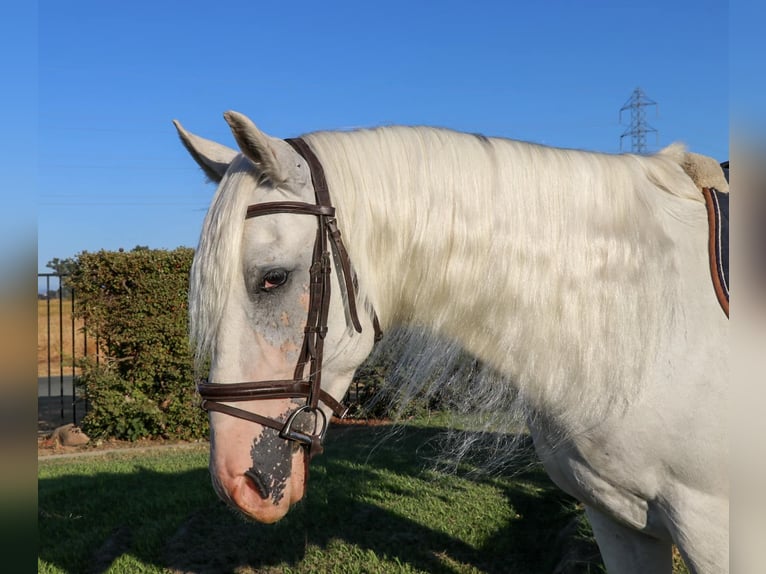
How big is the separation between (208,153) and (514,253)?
1.09 m

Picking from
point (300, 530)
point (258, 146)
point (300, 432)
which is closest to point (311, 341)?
point (300, 432)

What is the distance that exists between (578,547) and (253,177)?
137 inches

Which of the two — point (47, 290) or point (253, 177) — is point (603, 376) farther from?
point (47, 290)

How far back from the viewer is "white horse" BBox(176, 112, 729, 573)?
1.77m

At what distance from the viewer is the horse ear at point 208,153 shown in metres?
2.10

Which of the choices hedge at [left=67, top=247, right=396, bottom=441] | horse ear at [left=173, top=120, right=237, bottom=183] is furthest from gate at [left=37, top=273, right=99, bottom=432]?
horse ear at [left=173, top=120, right=237, bottom=183]

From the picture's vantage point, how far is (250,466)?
176cm

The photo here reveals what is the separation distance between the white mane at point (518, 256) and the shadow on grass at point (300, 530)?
2918 mm

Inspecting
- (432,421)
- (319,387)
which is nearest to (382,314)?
(319,387)

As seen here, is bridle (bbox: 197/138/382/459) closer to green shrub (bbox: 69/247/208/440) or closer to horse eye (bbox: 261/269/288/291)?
horse eye (bbox: 261/269/288/291)

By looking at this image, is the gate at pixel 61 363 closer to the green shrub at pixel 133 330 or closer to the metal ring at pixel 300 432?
the green shrub at pixel 133 330

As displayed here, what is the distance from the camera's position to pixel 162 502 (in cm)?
576

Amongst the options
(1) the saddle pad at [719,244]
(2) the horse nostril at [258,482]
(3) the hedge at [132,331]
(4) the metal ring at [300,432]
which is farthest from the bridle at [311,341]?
(3) the hedge at [132,331]

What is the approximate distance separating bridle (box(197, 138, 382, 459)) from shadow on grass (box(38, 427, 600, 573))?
290cm
